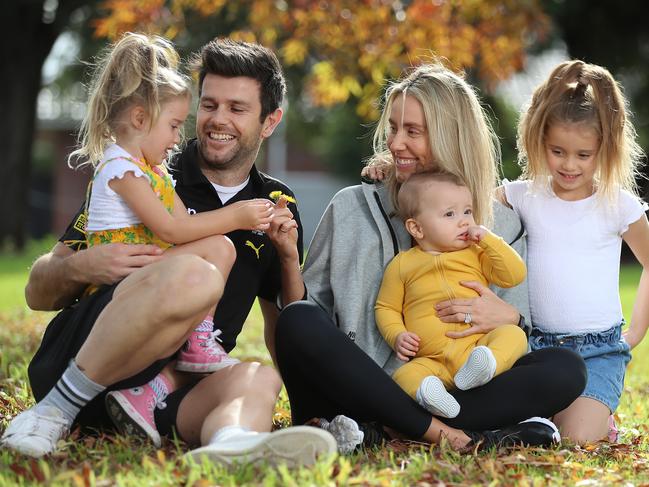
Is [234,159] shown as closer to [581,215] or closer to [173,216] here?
[173,216]

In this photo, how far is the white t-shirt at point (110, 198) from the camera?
3.44 metres

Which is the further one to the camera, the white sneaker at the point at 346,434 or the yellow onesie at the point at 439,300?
the yellow onesie at the point at 439,300

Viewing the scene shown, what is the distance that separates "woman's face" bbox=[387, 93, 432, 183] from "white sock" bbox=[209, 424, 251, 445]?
141cm

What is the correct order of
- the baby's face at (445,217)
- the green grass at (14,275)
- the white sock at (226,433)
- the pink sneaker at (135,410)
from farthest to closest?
the green grass at (14,275), the baby's face at (445,217), the pink sneaker at (135,410), the white sock at (226,433)

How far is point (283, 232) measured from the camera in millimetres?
3803

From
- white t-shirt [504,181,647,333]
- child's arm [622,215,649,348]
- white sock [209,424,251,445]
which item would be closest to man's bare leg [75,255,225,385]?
white sock [209,424,251,445]

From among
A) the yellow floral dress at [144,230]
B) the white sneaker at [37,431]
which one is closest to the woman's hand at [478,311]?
the yellow floral dress at [144,230]

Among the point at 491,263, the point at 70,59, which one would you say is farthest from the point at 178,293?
the point at 70,59

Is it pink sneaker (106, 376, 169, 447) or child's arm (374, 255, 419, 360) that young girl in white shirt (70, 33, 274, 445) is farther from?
child's arm (374, 255, 419, 360)

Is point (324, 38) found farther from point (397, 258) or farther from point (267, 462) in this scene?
point (267, 462)

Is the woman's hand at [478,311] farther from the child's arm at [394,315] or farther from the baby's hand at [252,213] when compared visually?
the baby's hand at [252,213]

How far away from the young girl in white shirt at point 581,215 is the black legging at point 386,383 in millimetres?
509

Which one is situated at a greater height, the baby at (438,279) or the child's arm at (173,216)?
the child's arm at (173,216)

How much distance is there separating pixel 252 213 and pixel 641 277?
6.26 ft
